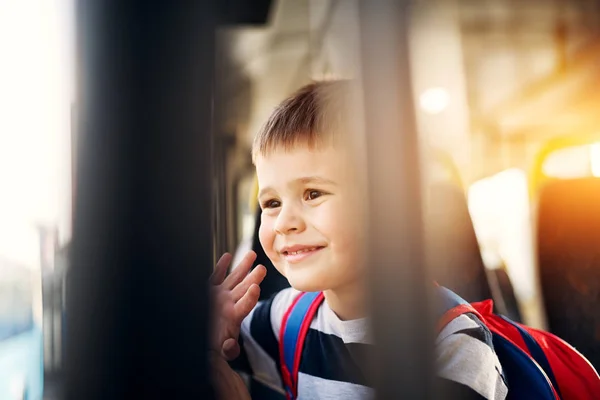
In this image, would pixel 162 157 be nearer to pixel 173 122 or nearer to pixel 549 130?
pixel 173 122

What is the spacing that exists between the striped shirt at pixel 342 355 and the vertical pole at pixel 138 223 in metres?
0.16

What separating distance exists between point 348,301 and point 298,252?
10 cm

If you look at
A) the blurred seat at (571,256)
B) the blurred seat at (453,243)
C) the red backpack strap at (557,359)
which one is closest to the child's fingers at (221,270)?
the blurred seat at (453,243)

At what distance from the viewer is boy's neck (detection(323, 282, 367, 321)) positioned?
0.78m

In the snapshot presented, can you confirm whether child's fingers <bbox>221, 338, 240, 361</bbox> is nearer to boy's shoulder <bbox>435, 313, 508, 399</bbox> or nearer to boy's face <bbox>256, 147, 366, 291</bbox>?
boy's face <bbox>256, 147, 366, 291</bbox>

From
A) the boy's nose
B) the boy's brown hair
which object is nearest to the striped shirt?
the boy's nose

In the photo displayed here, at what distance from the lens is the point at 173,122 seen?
2.22 feet

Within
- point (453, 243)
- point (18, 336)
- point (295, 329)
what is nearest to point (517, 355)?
point (453, 243)

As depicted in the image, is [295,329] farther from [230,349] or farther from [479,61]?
[479,61]

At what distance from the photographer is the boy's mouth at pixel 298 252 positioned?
0.78 m

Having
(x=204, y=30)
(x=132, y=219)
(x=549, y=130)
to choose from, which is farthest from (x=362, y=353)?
(x=549, y=130)

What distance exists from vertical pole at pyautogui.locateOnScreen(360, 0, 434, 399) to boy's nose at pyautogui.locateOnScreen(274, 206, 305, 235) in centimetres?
12

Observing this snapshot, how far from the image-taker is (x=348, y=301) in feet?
2.63

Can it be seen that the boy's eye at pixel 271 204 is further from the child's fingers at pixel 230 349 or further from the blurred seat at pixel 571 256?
the blurred seat at pixel 571 256
